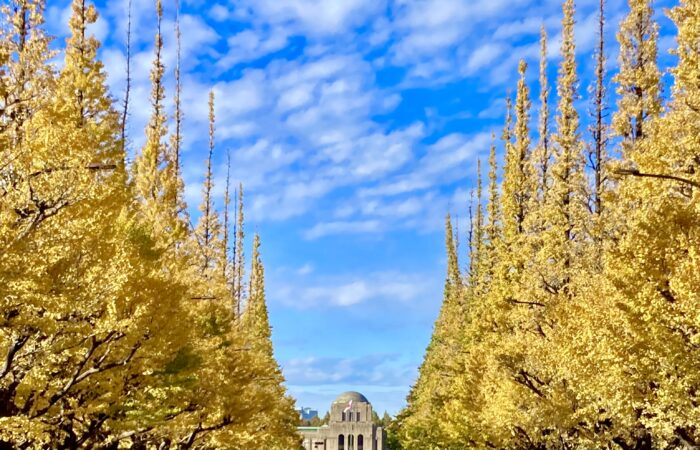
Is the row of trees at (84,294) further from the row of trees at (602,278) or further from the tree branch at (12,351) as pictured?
the row of trees at (602,278)

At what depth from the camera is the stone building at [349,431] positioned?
96562 millimetres

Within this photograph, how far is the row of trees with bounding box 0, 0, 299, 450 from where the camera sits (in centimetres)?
1056

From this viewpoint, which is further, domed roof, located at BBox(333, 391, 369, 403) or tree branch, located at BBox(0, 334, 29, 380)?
domed roof, located at BBox(333, 391, 369, 403)

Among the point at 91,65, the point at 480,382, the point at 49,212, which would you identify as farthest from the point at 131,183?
the point at 480,382

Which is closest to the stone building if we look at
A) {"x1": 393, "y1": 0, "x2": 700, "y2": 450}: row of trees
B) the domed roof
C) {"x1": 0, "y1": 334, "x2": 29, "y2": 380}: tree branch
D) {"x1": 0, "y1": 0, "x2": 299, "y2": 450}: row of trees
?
the domed roof

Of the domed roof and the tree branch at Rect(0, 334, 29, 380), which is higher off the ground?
the domed roof

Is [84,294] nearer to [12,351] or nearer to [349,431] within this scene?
[12,351]

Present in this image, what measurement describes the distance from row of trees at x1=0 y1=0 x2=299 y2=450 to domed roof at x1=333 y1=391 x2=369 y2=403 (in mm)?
78620

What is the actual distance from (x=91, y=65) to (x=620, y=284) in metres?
15.9

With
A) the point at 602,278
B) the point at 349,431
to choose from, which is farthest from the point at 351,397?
the point at 602,278

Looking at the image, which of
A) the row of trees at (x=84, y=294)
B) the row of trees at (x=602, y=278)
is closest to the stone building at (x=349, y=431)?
the row of trees at (x=602, y=278)

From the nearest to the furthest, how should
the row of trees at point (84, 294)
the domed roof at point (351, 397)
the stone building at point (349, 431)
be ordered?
the row of trees at point (84, 294), the stone building at point (349, 431), the domed roof at point (351, 397)

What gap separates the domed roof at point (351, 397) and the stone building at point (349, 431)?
1.18 m

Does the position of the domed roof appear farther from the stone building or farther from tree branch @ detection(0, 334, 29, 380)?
tree branch @ detection(0, 334, 29, 380)
